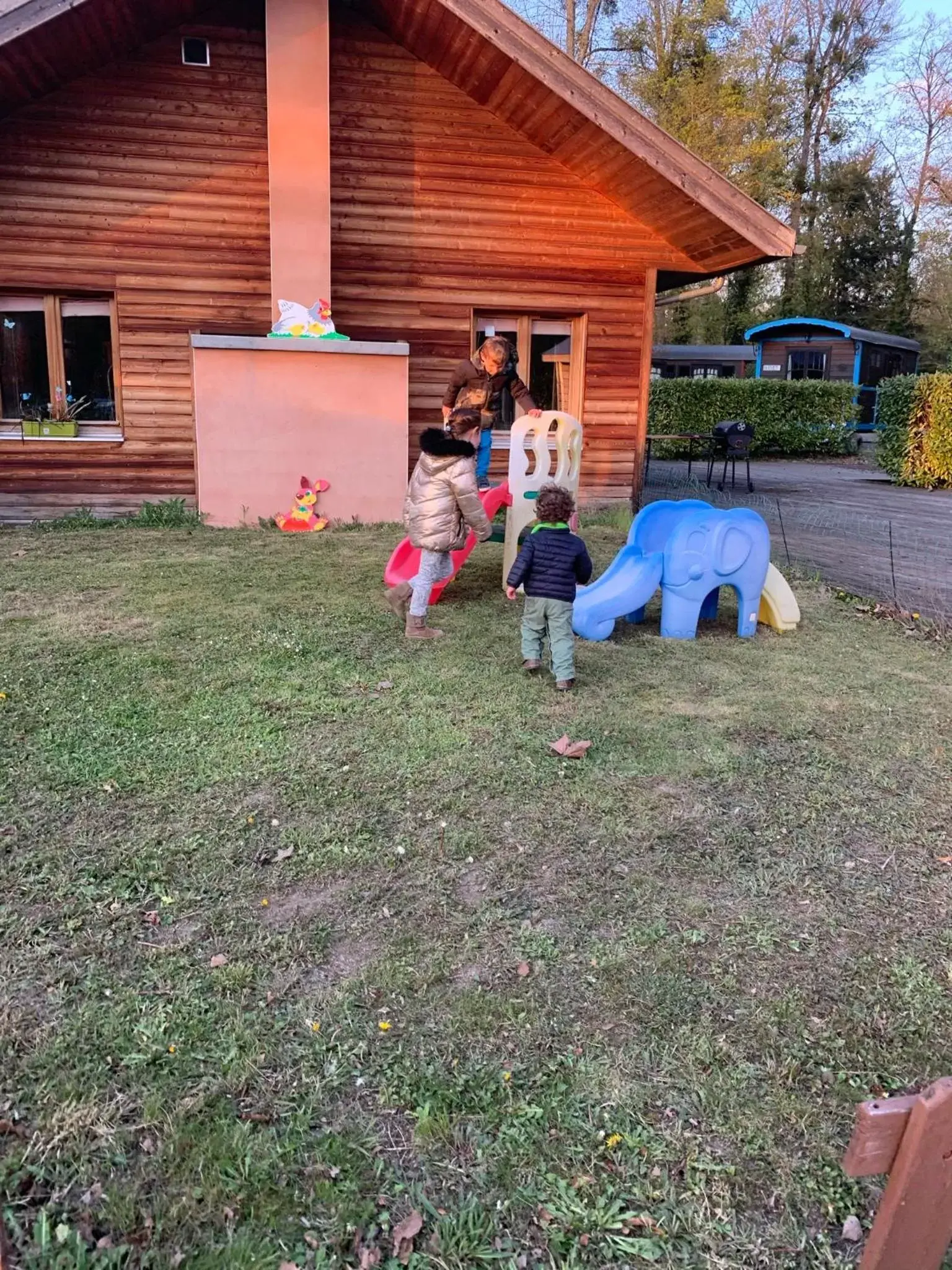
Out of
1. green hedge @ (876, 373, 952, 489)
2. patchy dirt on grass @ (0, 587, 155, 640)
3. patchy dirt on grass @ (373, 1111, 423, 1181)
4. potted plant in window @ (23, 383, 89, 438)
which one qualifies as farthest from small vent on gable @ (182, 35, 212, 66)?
green hedge @ (876, 373, 952, 489)

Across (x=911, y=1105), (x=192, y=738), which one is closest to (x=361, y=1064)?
(x=911, y=1105)

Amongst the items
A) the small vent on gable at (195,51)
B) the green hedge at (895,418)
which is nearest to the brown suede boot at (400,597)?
the small vent on gable at (195,51)

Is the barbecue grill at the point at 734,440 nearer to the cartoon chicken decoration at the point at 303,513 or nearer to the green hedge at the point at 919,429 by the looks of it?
the green hedge at the point at 919,429

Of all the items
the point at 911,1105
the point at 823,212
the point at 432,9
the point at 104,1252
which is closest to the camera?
the point at 911,1105

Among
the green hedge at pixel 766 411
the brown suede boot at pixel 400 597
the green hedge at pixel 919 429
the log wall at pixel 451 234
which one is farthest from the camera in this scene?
the green hedge at pixel 766 411

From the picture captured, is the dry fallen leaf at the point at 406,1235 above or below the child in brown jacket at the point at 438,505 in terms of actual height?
below

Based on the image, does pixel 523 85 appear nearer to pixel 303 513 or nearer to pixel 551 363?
pixel 551 363

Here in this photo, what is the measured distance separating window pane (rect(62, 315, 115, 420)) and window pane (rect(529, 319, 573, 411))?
486 centimetres

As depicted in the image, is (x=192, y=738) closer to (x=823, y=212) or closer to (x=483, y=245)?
(x=483, y=245)

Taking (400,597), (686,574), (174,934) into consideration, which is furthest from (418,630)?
(174,934)

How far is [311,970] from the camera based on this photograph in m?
2.51

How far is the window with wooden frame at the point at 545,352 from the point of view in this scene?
10.9m

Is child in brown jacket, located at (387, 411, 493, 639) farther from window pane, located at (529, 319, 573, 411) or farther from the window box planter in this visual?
the window box planter

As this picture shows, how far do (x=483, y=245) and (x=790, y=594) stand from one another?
6.29 meters
